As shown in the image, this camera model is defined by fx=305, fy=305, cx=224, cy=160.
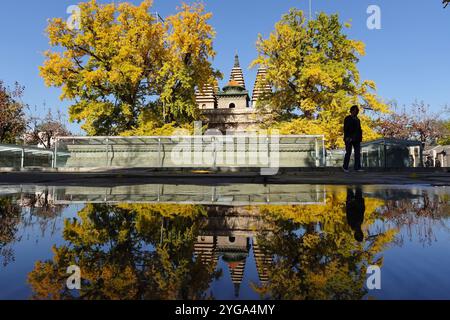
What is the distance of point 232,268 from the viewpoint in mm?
1053

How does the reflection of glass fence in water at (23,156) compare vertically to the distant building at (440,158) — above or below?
below

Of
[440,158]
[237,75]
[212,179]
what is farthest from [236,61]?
[212,179]

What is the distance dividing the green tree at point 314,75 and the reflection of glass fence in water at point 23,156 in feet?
45.8

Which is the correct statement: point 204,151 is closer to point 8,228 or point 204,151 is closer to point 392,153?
point 392,153

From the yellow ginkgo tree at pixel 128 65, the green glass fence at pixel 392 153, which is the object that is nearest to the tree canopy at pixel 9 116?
the yellow ginkgo tree at pixel 128 65

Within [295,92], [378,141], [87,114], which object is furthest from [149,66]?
[378,141]

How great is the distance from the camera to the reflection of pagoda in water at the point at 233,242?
106 centimetres

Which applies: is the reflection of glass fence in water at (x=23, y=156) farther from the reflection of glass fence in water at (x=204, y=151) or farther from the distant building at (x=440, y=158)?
the distant building at (x=440, y=158)

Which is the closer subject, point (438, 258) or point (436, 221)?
point (438, 258)

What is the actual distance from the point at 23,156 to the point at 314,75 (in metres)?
16.9

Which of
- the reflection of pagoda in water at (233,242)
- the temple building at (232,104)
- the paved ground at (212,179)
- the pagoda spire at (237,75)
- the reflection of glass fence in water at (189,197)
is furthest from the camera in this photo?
the pagoda spire at (237,75)

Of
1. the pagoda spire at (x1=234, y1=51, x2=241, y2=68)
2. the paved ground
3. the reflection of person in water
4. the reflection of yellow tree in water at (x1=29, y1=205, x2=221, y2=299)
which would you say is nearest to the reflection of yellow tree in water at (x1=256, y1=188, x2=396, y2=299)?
the reflection of person in water

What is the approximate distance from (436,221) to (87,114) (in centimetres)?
1906
